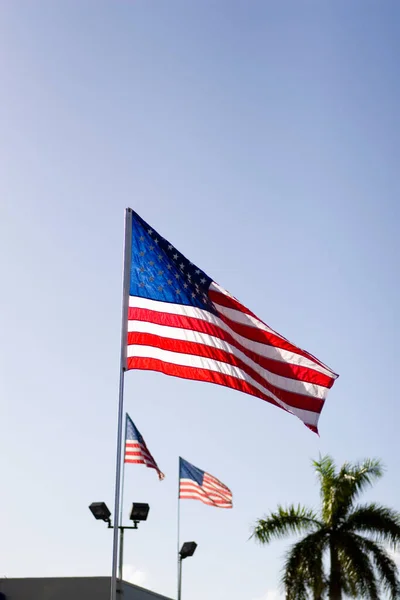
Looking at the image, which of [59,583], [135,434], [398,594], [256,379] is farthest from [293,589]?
[256,379]

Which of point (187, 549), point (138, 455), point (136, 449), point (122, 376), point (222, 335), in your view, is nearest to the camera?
point (122, 376)

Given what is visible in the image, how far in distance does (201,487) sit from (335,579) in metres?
6.00

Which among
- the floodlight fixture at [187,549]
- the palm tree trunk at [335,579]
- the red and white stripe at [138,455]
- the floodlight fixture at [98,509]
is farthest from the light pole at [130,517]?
the palm tree trunk at [335,579]

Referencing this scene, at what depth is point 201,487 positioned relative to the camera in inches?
1233

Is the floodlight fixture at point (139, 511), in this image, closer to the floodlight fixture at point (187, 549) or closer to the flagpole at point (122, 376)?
the floodlight fixture at point (187, 549)

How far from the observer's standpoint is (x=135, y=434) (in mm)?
29438

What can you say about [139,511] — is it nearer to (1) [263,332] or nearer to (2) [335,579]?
(2) [335,579]

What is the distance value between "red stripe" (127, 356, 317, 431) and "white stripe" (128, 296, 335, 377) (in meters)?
0.59

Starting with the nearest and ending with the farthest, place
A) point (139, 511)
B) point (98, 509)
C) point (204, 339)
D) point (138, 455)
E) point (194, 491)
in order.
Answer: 1. point (204, 339)
2. point (98, 509)
3. point (139, 511)
4. point (138, 455)
5. point (194, 491)

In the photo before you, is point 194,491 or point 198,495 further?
point 194,491

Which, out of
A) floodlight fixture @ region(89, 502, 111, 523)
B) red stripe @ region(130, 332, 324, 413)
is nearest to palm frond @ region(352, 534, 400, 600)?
floodlight fixture @ region(89, 502, 111, 523)

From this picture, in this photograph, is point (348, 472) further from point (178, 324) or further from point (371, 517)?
point (178, 324)

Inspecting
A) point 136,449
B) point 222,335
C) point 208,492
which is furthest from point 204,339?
point 208,492

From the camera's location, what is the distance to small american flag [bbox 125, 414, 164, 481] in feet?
94.0
